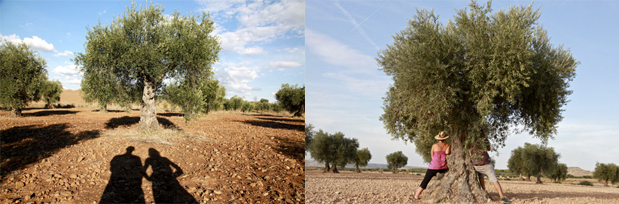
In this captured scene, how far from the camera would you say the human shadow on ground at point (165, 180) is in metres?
7.03

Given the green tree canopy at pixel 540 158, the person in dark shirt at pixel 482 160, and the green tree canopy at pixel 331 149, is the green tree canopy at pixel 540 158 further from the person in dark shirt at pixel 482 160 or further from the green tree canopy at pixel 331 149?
the person in dark shirt at pixel 482 160

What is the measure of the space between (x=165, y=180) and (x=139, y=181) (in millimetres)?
602

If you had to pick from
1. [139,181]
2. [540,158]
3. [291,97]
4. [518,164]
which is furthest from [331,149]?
[518,164]

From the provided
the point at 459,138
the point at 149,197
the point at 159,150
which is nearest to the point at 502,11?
the point at 459,138

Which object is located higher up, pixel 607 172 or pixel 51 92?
pixel 51 92

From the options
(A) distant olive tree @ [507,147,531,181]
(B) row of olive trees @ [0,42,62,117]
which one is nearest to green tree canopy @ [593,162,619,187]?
(A) distant olive tree @ [507,147,531,181]

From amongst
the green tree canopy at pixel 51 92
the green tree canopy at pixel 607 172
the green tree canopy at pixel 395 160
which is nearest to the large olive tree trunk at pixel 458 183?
the green tree canopy at pixel 51 92

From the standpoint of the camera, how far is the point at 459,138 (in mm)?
9617

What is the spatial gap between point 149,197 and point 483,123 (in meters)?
8.70

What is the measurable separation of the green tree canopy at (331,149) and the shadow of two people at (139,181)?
824 inches

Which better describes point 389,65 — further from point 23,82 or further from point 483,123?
point 23,82

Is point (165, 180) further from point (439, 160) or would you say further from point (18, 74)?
point (18, 74)

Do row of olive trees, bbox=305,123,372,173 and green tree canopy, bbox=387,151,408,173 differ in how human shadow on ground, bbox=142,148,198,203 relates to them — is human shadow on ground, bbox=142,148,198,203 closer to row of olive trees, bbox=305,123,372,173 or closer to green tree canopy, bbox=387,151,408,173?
row of olive trees, bbox=305,123,372,173

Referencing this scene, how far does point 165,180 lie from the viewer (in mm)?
8258
